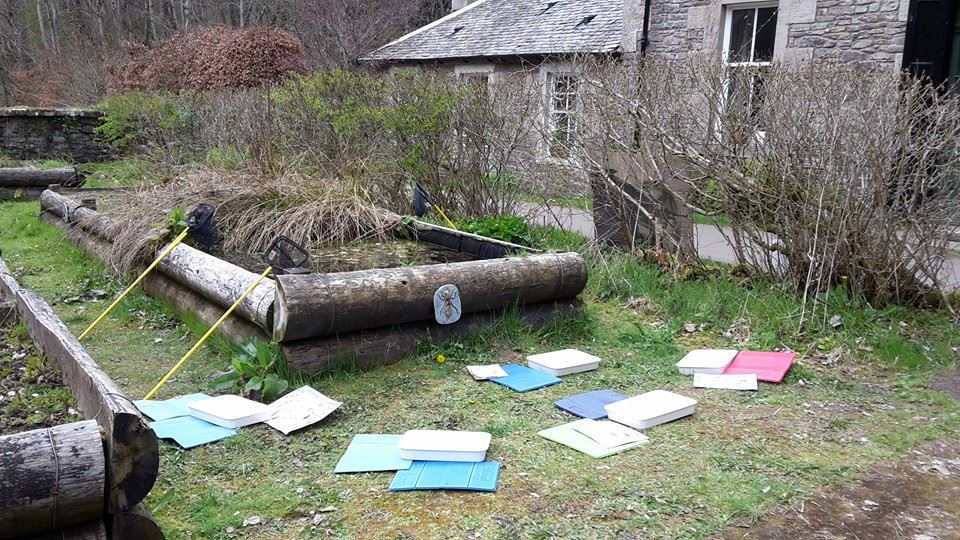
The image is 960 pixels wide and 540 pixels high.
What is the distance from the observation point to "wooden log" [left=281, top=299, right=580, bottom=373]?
4.46 metres

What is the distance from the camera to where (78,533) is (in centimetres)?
254

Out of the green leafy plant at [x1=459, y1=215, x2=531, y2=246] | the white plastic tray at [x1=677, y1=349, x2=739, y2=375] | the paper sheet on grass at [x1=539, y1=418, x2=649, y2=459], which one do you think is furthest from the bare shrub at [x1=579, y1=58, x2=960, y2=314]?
the paper sheet on grass at [x1=539, y1=418, x2=649, y2=459]

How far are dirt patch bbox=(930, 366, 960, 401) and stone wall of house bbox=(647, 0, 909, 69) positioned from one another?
15.7ft

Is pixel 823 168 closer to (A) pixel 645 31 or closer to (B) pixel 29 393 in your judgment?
(B) pixel 29 393

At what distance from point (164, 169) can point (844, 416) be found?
9.92 meters

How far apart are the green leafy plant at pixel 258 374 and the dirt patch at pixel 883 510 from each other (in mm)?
2421

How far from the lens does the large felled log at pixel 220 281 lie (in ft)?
15.1

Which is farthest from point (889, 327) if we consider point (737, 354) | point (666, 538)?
point (666, 538)

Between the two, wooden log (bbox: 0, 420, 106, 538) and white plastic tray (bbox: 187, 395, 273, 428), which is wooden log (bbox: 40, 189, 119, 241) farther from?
A: wooden log (bbox: 0, 420, 106, 538)

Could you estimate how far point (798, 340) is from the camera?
212 inches

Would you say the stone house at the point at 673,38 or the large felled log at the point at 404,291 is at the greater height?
the stone house at the point at 673,38

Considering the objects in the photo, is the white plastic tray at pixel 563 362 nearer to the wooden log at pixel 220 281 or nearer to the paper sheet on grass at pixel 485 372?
the paper sheet on grass at pixel 485 372

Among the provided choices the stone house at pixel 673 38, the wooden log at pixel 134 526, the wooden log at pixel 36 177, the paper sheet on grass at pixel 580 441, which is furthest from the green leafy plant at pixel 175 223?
the wooden log at pixel 36 177

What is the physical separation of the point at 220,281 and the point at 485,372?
187 cm
